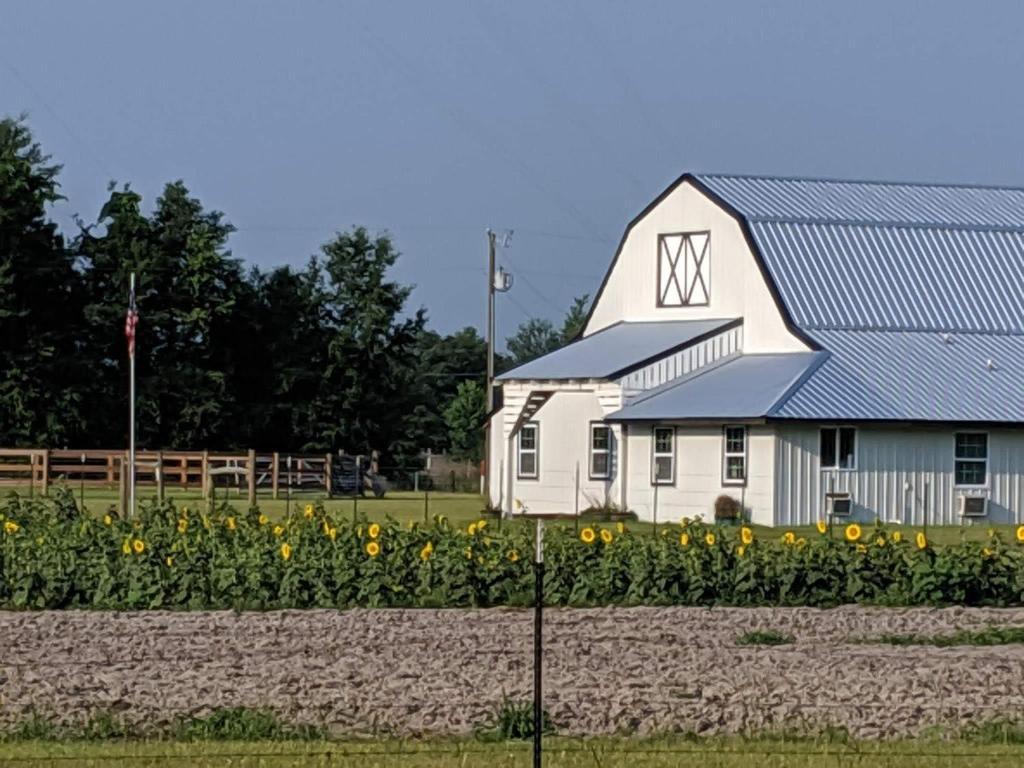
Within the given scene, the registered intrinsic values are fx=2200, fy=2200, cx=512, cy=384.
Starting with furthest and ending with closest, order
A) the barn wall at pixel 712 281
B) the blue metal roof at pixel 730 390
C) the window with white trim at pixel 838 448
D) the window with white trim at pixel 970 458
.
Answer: the barn wall at pixel 712 281 < the window with white trim at pixel 970 458 < the window with white trim at pixel 838 448 < the blue metal roof at pixel 730 390

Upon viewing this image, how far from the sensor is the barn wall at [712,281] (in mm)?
48594

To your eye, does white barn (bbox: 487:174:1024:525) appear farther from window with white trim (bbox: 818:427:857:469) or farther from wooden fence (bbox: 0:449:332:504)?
wooden fence (bbox: 0:449:332:504)

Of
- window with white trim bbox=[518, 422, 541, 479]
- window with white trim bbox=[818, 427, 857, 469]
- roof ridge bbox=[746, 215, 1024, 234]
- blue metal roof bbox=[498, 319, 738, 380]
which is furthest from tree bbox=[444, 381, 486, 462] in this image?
window with white trim bbox=[818, 427, 857, 469]

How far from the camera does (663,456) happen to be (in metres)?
46.1

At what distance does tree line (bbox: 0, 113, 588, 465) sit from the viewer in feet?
223

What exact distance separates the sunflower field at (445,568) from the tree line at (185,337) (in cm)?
4312

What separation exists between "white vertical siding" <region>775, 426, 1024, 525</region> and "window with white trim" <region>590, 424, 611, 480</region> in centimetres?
511

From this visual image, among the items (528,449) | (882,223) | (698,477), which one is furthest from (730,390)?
(882,223)

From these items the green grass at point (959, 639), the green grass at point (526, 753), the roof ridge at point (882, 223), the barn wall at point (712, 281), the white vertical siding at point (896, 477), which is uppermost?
the roof ridge at point (882, 223)

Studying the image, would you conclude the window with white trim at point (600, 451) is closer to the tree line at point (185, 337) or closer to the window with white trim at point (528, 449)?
the window with white trim at point (528, 449)

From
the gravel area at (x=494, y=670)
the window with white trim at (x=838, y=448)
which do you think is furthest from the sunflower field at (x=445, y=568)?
the window with white trim at (x=838, y=448)

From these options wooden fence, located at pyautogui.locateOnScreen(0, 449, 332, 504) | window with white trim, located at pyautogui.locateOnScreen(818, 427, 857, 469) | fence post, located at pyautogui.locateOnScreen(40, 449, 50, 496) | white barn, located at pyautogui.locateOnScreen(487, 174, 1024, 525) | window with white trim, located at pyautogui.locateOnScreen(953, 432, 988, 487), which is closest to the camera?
window with white trim, located at pyautogui.locateOnScreen(818, 427, 857, 469)

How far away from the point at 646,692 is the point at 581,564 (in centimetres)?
893


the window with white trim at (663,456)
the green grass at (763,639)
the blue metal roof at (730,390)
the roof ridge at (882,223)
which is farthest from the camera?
the roof ridge at (882,223)
